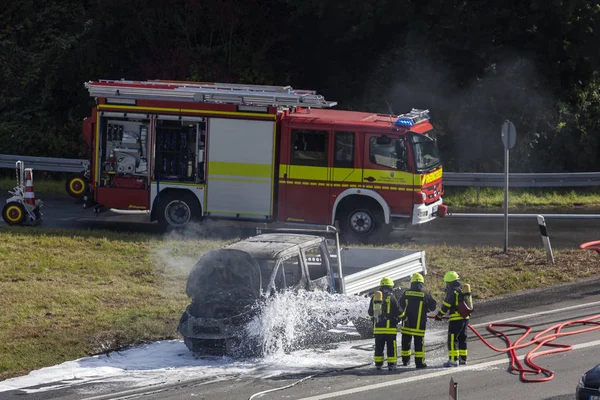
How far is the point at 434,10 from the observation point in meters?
27.8

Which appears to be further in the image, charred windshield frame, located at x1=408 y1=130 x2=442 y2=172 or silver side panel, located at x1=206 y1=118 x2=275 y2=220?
silver side panel, located at x1=206 y1=118 x2=275 y2=220

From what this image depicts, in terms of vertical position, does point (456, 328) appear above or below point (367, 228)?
below

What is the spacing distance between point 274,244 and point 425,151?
8014 millimetres

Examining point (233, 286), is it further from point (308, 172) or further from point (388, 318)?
point (308, 172)

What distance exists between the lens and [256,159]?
20.1 metres

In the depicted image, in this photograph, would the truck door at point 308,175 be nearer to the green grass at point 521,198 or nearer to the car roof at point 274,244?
the green grass at point 521,198

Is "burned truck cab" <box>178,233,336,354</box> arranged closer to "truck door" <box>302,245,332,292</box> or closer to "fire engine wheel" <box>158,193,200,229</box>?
"truck door" <box>302,245,332,292</box>

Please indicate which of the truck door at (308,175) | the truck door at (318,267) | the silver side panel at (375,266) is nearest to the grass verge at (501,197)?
the truck door at (308,175)

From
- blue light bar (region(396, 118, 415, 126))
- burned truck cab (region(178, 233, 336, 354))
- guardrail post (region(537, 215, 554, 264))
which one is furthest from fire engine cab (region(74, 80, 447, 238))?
burned truck cab (region(178, 233, 336, 354))

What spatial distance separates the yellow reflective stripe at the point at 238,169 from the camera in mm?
20125

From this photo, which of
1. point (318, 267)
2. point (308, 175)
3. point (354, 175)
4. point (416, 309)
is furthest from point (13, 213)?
point (416, 309)

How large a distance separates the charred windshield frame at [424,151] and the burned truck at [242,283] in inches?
272

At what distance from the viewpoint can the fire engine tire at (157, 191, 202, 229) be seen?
2056cm

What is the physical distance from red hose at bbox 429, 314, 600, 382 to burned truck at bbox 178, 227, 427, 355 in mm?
1864
